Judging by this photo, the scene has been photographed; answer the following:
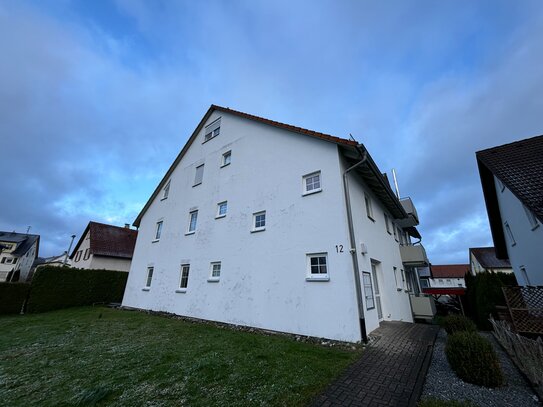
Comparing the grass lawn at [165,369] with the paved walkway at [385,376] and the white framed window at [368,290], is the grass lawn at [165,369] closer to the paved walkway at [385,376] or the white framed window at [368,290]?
the paved walkway at [385,376]

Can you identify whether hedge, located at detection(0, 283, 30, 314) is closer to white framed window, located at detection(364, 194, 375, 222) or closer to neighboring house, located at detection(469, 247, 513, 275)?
white framed window, located at detection(364, 194, 375, 222)

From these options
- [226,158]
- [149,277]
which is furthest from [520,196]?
[149,277]

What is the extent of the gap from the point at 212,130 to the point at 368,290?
496 inches

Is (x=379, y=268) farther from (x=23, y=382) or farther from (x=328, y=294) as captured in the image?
(x=23, y=382)

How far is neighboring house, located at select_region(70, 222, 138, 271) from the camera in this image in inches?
937

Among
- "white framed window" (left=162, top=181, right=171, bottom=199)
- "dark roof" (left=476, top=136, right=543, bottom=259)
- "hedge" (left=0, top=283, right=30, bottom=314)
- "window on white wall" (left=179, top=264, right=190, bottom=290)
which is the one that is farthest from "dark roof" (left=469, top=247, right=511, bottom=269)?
"hedge" (left=0, top=283, right=30, bottom=314)

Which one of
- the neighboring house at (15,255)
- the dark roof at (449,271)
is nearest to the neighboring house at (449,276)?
the dark roof at (449,271)

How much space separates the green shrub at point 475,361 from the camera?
4402 millimetres

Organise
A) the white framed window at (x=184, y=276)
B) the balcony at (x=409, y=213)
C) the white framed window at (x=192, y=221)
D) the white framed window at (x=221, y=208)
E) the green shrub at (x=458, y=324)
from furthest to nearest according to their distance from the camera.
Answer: the balcony at (x=409, y=213)
the white framed window at (x=192, y=221)
the white framed window at (x=184, y=276)
the white framed window at (x=221, y=208)
the green shrub at (x=458, y=324)

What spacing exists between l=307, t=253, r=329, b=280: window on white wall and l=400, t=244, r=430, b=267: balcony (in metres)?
9.69

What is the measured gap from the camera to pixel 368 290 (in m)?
8.62

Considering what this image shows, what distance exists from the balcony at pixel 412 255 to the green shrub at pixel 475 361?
11.3 m

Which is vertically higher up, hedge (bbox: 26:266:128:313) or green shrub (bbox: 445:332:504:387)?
hedge (bbox: 26:266:128:313)

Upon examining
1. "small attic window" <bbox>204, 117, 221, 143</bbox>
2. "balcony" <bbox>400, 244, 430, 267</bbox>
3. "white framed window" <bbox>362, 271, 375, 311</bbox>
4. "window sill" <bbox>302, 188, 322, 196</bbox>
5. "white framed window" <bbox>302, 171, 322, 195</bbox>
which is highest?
"small attic window" <bbox>204, 117, 221, 143</bbox>
